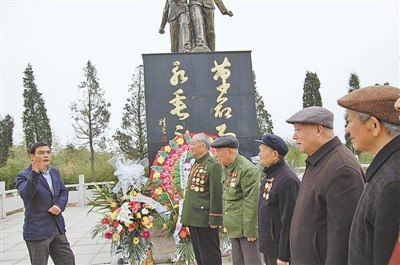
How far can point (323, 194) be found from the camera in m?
1.55

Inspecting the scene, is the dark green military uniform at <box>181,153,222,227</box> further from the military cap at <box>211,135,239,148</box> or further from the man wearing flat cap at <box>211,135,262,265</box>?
the military cap at <box>211,135,239,148</box>

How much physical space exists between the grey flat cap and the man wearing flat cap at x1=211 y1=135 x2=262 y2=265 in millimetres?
901

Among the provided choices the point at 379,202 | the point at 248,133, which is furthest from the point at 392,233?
the point at 248,133

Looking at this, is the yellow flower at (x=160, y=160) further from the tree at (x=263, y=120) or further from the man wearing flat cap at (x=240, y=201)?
the tree at (x=263, y=120)

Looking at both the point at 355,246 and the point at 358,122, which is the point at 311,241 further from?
the point at 358,122

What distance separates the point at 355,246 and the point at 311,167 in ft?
2.00

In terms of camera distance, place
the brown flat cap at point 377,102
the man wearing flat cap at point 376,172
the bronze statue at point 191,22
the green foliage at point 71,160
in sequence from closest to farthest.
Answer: the man wearing flat cap at point 376,172 → the brown flat cap at point 377,102 → the bronze statue at point 191,22 → the green foliage at point 71,160

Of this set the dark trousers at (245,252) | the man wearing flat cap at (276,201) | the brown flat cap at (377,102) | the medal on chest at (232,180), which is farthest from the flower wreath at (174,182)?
the brown flat cap at (377,102)

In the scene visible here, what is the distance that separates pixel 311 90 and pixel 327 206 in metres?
15.4

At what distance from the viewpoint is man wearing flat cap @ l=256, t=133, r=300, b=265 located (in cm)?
198

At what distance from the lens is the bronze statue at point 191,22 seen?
5.32 meters

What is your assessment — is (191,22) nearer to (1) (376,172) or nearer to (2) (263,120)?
(1) (376,172)

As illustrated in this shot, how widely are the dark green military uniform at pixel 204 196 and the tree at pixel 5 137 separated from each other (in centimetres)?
1701

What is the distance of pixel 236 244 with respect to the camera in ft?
8.81
